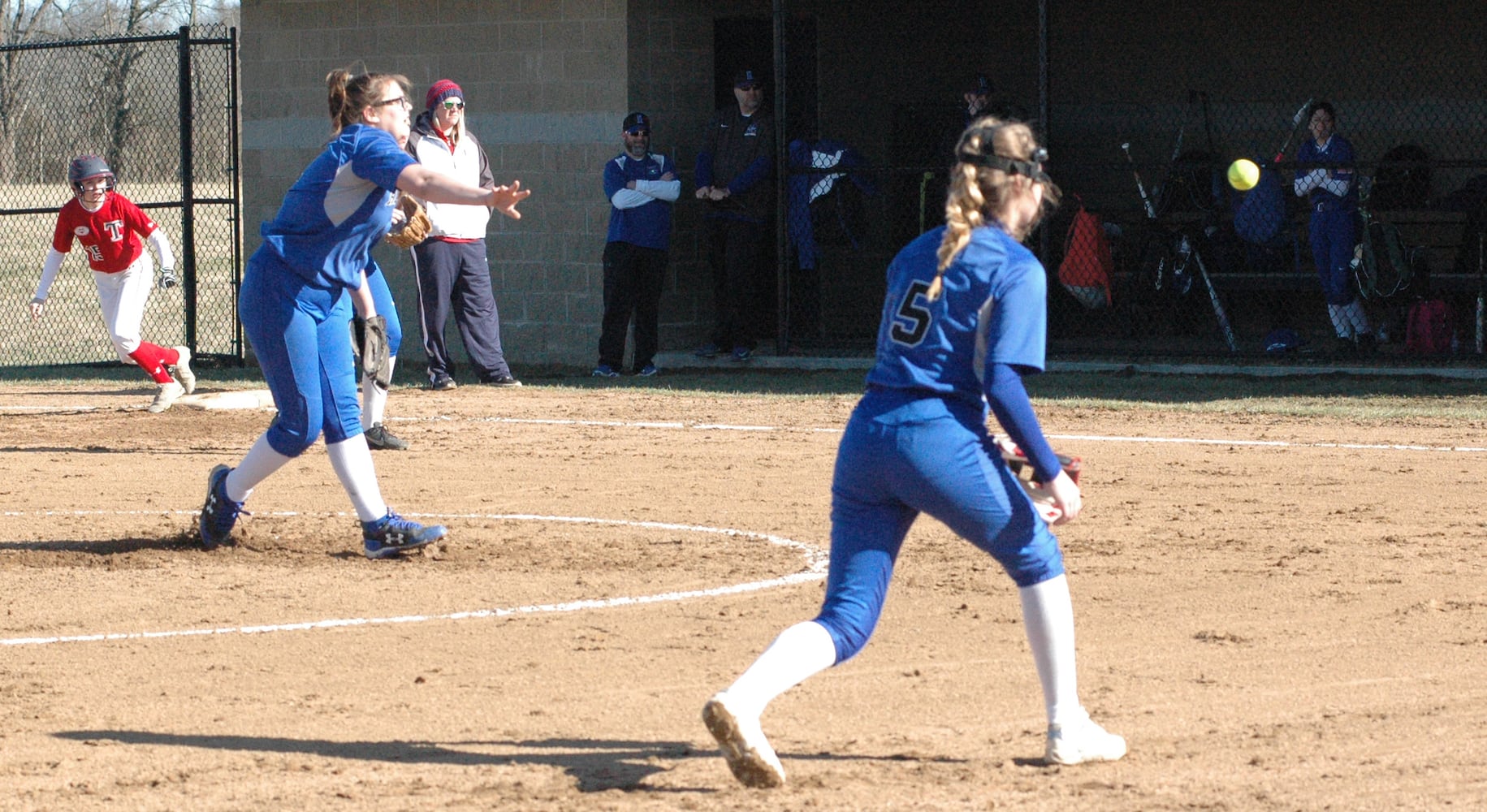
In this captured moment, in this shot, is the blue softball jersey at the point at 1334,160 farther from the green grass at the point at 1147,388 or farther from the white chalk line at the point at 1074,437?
the white chalk line at the point at 1074,437

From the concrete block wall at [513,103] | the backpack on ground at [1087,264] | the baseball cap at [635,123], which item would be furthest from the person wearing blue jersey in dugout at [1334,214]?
the concrete block wall at [513,103]

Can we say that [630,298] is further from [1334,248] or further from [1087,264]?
[1334,248]

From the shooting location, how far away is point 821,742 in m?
5.11

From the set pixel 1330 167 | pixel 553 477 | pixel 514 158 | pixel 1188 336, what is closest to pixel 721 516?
pixel 553 477

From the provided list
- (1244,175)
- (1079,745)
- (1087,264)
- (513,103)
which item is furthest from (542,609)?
(513,103)

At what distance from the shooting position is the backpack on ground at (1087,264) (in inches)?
640

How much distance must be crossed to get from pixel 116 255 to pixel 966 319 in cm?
1051

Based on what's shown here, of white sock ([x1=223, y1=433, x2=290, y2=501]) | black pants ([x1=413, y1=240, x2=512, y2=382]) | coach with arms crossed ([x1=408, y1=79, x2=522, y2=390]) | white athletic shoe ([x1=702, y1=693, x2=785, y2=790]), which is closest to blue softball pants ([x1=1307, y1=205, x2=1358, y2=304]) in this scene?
coach with arms crossed ([x1=408, y1=79, x2=522, y2=390])

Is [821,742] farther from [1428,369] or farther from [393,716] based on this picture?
[1428,369]

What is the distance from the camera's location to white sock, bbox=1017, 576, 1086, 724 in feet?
15.4

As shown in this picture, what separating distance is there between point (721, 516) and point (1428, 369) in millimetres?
7745

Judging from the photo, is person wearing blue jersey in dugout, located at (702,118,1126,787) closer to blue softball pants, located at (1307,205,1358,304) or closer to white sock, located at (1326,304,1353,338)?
blue softball pants, located at (1307,205,1358,304)

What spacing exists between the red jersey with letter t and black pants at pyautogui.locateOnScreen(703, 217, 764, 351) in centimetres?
473

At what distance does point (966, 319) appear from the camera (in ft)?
15.0
